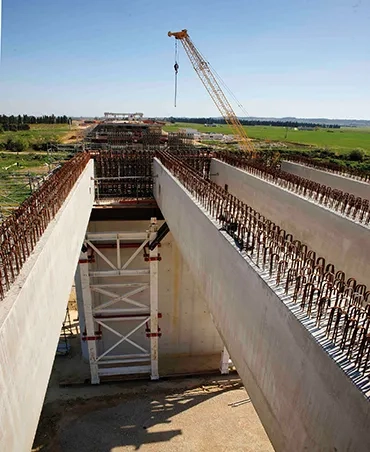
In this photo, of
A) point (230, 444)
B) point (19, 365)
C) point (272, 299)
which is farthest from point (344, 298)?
point (230, 444)

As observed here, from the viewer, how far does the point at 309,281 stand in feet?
13.5

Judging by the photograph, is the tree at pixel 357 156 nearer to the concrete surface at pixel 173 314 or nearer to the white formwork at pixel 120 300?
the concrete surface at pixel 173 314

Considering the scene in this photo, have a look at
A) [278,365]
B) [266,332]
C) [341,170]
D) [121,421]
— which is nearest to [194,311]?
[121,421]

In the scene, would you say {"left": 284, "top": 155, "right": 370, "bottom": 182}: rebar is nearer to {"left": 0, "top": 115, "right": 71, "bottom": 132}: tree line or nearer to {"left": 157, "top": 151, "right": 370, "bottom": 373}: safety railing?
{"left": 157, "top": 151, "right": 370, "bottom": 373}: safety railing

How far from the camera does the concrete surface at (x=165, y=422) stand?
11.0 meters

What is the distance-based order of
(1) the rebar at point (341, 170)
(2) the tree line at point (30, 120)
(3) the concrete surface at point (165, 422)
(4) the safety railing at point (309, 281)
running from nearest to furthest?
(4) the safety railing at point (309, 281) < (3) the concrete surface at point (165, 422) < (1) the rebar at point (341, 170) < (2) the tree line at point (30, 120)

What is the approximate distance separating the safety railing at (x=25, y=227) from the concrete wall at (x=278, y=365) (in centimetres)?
290

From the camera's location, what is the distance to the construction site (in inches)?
129

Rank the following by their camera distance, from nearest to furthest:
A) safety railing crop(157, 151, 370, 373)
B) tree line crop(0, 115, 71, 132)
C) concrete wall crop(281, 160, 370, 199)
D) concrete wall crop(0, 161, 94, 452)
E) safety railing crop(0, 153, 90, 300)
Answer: safety railing crop(157, 151, 370, 373), concrete wall crop(0, 161, 94, 452), safety railing crop(0, 153, 90, 300), concrete wall crop(281, 160, 370, 199), tree line crop(0, 115, 71, 132)

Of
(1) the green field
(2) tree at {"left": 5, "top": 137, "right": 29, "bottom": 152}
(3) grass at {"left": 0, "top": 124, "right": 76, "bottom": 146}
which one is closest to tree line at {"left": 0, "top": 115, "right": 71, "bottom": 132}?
(3) grass at {"left": 0, "top": 124, "right": 76, "bottom": 146}

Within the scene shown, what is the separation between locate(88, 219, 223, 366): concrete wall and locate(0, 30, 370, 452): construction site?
0.21ft

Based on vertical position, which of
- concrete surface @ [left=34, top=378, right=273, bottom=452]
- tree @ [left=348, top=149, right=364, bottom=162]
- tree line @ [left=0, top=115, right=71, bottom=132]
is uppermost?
tree line @ [left=0, top=115, right=71, bottom=132]

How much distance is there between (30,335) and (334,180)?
1363cm

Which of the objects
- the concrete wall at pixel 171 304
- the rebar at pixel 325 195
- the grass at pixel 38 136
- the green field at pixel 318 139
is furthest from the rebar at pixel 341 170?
the green field at pixel 318 139
